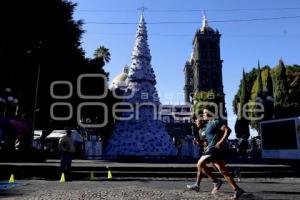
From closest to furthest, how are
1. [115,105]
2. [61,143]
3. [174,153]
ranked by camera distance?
[61,143] → [174,153] → [115,105]

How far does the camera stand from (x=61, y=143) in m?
13.7

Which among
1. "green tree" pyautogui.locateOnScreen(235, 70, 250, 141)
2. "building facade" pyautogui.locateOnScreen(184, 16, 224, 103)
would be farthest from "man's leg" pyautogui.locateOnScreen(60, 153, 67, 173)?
"building facade" pyautogui.locateOnScreen(184, 16, 224, 103)

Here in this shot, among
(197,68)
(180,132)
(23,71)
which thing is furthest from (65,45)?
(197,68)

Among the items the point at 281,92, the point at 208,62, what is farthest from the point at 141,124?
the point at 208,62

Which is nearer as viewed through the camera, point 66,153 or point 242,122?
point 66,153

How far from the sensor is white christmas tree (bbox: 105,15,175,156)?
109 ft

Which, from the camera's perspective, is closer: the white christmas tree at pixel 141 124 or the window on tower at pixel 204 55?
the white christmas tree at pixel 141 124

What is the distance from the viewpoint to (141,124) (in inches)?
1336

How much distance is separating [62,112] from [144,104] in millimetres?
7342

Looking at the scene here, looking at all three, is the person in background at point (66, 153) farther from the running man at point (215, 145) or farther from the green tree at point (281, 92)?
the green tree at point (281, 92)

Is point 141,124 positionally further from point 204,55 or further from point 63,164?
point 204,55

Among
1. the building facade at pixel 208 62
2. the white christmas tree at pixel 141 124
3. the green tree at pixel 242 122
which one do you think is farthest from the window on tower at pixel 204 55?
the white christmas tree at pixel 141 124

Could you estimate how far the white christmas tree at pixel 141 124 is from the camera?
1309 inches

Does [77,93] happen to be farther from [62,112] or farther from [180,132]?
[180,132]
